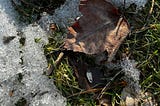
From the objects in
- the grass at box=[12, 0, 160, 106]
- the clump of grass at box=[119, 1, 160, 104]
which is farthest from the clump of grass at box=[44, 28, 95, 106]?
the clump of grass at box=[119, 1, 160, 104]

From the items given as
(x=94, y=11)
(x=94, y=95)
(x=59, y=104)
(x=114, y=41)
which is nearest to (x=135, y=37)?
(x=114, y=41)

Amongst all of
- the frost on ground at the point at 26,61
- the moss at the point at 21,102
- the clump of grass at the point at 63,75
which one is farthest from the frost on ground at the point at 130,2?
the moss at the point at 21,102

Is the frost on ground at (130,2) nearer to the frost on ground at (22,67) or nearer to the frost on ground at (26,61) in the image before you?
the frost on ground at (26,61)

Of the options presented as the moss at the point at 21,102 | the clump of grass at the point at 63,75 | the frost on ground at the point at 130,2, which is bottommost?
the moss at the point at 21,102

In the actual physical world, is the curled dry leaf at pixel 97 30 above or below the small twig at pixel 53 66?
above

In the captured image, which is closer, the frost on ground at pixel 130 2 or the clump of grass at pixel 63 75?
the clump of grass at pixel 63 75

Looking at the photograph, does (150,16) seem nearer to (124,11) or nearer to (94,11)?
(124,11)
